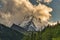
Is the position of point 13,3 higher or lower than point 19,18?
higher

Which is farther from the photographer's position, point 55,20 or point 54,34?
point 54,34

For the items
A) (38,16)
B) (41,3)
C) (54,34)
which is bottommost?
(54,34)

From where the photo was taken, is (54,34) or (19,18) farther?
(54,34)

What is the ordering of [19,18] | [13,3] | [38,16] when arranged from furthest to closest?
[38,16] → [19,18] → [13,3]

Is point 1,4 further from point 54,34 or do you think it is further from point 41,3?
point 54,34

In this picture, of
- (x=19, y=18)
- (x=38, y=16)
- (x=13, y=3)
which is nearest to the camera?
(x=13, y=3)

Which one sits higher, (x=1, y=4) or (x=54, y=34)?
(x=1, y=4)

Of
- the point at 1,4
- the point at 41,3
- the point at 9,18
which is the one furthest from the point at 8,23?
the point at 41,3

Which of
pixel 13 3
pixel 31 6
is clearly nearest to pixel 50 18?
pixel 31 6

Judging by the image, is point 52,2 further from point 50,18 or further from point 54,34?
point 54,34
